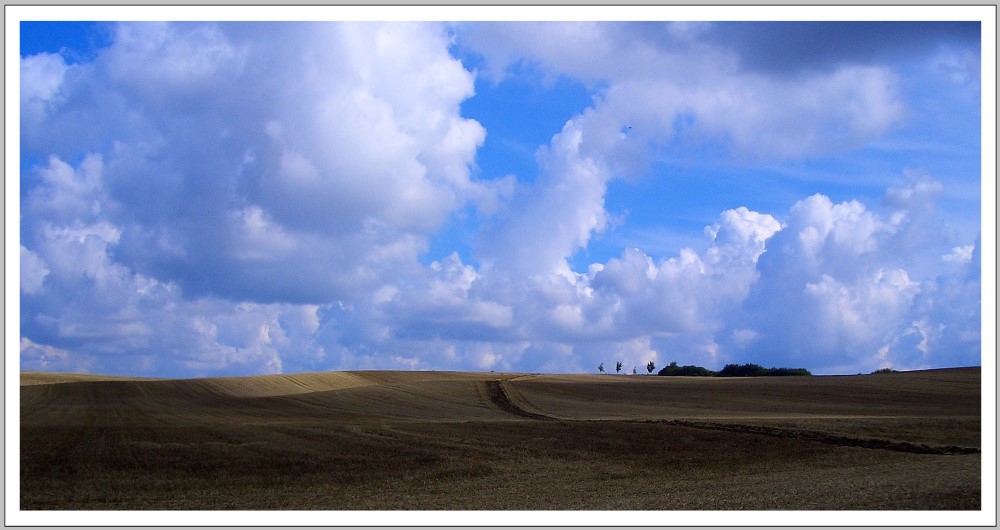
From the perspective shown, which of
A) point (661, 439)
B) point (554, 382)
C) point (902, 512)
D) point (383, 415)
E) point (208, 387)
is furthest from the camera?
point (554, 382)

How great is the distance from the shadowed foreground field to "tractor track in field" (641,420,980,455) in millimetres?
95

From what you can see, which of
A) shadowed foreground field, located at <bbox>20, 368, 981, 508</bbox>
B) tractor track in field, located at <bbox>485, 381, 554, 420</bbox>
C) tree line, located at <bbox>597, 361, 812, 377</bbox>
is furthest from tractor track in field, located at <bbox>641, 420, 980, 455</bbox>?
tree line, located at <bbox>597, 361, 812, 377</bbox>

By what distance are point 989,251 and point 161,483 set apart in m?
19.1

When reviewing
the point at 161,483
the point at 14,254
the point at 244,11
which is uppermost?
the point at 244,11

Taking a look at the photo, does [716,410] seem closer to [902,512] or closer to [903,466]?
[903,466]

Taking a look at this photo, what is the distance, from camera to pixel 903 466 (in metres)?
20.8

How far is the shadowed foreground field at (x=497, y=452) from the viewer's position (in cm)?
1638

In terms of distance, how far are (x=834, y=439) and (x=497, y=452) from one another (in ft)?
39.9

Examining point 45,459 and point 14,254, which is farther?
point 45,459

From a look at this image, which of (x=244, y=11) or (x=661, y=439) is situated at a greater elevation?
(x=244, y=11)

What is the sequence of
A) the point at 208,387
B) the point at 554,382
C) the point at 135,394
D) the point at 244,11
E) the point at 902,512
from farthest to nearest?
the point at 554,382 < the point at 208,387 < the point at 135,394 < the point at 244,11 < the point at 902,512

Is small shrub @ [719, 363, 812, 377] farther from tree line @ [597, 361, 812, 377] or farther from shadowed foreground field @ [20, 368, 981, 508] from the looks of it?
shadowed foreground field @ [20, 368, 981, 508]

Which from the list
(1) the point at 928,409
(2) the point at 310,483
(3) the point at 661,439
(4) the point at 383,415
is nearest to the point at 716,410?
A: (1) the point at 928,409

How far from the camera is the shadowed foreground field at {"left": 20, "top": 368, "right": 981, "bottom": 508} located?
1638 cm
